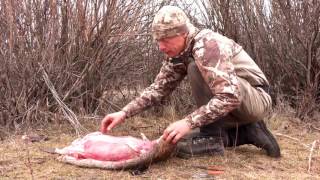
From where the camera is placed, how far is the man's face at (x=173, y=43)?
4.00 m

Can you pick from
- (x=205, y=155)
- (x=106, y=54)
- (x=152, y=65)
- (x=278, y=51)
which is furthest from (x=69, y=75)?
(x=278, y=51)

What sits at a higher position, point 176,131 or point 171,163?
point 176,131

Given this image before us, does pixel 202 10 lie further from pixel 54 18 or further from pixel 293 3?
pixel 54 18

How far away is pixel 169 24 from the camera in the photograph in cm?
394

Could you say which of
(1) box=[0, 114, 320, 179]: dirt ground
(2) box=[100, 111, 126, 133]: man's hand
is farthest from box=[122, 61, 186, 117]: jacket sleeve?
(1) box=[0, 114, 320, 179]: dirt ground

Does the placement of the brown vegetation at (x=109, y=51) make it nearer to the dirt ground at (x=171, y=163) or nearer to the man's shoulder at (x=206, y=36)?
the dirt ground at (x=171, y=163)

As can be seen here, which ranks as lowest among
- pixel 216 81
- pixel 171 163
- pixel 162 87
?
pixel 171 163

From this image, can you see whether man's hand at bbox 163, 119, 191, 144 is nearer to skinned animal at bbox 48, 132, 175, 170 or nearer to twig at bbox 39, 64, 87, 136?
Result: skinned animal at bbox 48, 132, 175, 170

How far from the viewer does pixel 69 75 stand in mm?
5598

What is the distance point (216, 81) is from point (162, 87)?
0.74 metres

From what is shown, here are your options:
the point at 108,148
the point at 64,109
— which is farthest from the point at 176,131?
the point at 64,109

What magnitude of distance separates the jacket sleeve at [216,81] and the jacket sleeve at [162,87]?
488 millimetres

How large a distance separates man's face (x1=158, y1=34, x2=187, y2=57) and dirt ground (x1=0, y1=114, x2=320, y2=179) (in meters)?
0.80

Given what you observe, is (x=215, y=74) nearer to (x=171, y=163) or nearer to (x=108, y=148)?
(x=171, y=163)
